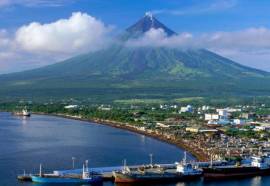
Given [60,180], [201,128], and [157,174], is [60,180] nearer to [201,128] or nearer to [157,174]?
[157,174]

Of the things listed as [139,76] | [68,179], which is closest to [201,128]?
[68,179]

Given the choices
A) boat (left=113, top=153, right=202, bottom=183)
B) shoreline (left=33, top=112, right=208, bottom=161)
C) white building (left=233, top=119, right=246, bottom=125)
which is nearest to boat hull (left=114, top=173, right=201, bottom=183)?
boat (left=113, top=153, right=202, bottom=183)

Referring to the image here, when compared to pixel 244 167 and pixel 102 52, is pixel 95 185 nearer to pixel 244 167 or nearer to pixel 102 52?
Answer: pixel 244 167

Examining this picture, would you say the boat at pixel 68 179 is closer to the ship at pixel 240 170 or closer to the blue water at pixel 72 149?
the blue water at pixel 72 149

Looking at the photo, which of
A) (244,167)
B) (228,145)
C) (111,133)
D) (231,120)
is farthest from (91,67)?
(244,167)

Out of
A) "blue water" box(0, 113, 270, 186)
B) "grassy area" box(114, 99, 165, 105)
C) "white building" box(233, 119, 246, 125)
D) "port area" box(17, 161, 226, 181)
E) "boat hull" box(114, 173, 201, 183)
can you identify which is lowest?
"boat hull" box(114, 173, 201, 183)

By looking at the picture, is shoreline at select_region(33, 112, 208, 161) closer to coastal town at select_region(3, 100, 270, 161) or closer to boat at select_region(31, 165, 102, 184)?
coastal town at select_region(3, 100, 270, 161)
